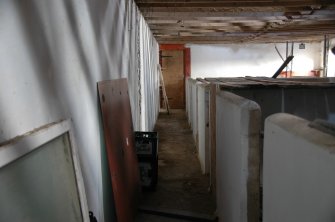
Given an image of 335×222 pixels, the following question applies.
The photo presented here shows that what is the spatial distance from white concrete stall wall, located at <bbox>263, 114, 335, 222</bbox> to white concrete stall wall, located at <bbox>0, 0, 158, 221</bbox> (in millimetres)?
825

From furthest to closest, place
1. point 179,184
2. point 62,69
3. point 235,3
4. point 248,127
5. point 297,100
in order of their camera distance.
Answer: point 235,3 < point 179,184 < point 297,100 < point 248,127 < point 62,69

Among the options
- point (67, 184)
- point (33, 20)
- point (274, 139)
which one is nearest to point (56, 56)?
point (33, 20)

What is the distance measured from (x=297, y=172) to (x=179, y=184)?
8.89 feet

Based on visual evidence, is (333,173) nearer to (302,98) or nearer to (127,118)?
(127,118)

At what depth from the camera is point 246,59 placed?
10.5 meters

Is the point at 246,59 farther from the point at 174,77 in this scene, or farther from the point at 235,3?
the point at 235,3

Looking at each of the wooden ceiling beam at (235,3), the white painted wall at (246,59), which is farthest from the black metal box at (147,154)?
the white painted wall at (246,59)

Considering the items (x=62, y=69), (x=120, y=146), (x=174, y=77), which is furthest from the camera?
(x=174, y=77)

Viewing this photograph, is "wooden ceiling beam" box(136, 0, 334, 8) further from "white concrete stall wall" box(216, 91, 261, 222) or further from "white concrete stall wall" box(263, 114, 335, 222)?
"white concrete stall wall" box(263, 114, 335, 222)

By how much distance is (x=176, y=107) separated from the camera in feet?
34.0

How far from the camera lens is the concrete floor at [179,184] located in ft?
9.40

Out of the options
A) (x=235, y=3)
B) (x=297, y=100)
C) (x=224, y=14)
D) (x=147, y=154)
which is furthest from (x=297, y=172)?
(x=224, y=14)

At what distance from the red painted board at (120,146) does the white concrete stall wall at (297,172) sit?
1.16 metres

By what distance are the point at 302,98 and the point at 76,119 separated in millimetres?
2158
